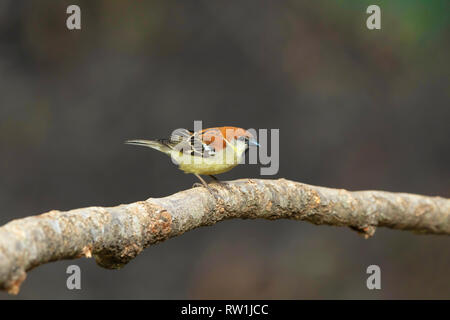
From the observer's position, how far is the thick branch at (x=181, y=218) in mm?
1658

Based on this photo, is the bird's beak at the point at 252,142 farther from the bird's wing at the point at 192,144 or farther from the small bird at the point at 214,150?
the bird's wing at the point at 192,144

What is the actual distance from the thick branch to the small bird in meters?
0.14

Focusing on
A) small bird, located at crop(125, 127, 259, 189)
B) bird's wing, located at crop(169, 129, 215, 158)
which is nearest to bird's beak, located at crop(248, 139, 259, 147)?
small bird, located at crop(125, 127, 259, 189)

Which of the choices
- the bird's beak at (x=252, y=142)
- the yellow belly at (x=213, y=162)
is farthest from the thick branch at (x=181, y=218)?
the bird's beak at (x=252, y=142)

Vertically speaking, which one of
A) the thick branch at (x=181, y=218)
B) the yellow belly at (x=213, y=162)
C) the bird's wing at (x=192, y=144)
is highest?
the bird's wing at (x=192, y=144)

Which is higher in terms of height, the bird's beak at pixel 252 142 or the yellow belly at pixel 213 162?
the bird's beak at pixel 252 142

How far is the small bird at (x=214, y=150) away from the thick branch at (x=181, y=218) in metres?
0.14

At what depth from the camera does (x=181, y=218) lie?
2332 mm

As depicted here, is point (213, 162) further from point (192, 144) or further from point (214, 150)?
point (192, 144)

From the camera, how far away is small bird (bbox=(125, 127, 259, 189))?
9.45 feet

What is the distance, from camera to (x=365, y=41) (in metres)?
5.41

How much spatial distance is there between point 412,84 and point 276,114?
1451mm

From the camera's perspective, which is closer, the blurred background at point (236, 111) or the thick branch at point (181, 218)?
the thick branch at point (181, 218)

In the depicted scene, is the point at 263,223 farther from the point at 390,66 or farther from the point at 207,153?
the point at 207,153
